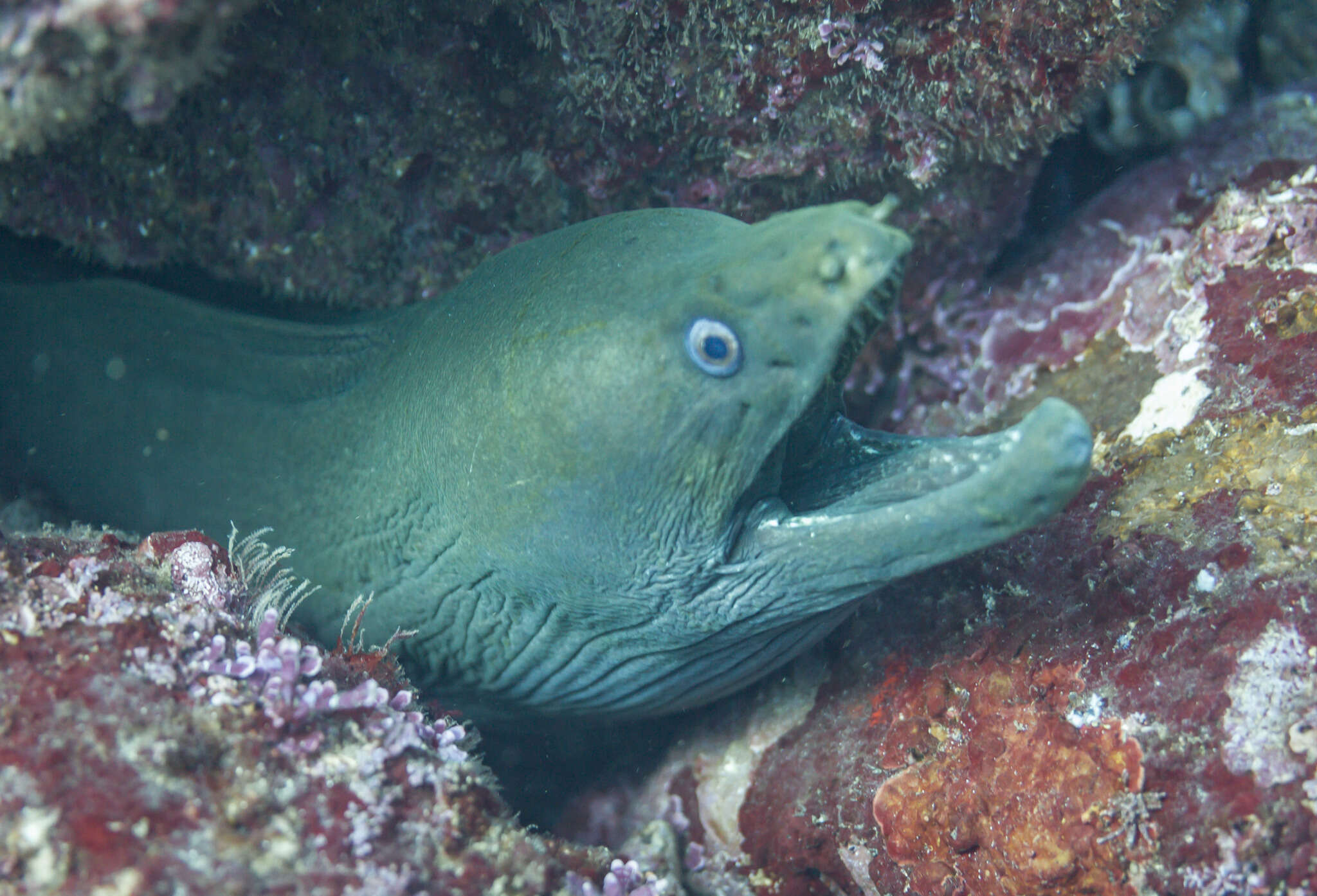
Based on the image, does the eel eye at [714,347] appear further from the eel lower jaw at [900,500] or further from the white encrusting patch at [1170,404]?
the white encrusting patch at [1170,404]

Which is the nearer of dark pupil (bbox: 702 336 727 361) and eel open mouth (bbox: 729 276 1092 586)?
eel open mouth (bbox: 729 276 1092 586)

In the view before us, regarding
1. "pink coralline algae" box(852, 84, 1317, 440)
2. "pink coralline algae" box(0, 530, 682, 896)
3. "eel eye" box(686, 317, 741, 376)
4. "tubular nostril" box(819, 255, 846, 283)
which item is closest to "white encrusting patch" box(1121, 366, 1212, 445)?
"pink coralline algae" box(852, 84, 1317, 440)

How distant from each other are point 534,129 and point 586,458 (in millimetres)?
1811

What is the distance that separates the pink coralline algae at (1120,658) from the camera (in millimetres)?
2027

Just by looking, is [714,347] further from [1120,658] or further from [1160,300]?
[1160,300]

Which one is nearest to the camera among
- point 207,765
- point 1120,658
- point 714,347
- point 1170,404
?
point 207,765

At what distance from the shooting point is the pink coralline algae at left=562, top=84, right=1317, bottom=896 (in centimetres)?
203

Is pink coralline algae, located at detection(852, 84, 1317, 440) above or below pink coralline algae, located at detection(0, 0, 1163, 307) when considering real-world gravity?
below

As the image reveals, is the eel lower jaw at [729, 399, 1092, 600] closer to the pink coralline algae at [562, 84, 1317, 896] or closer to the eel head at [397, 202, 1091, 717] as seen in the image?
the eel head at [397, 202, 1091, 717]

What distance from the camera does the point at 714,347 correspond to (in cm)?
221

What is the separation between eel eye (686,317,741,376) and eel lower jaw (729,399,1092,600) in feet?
1.62

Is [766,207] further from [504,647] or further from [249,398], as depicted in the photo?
[249,398]

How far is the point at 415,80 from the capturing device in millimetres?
3250

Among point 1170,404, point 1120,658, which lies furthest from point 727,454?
point 1170,404
